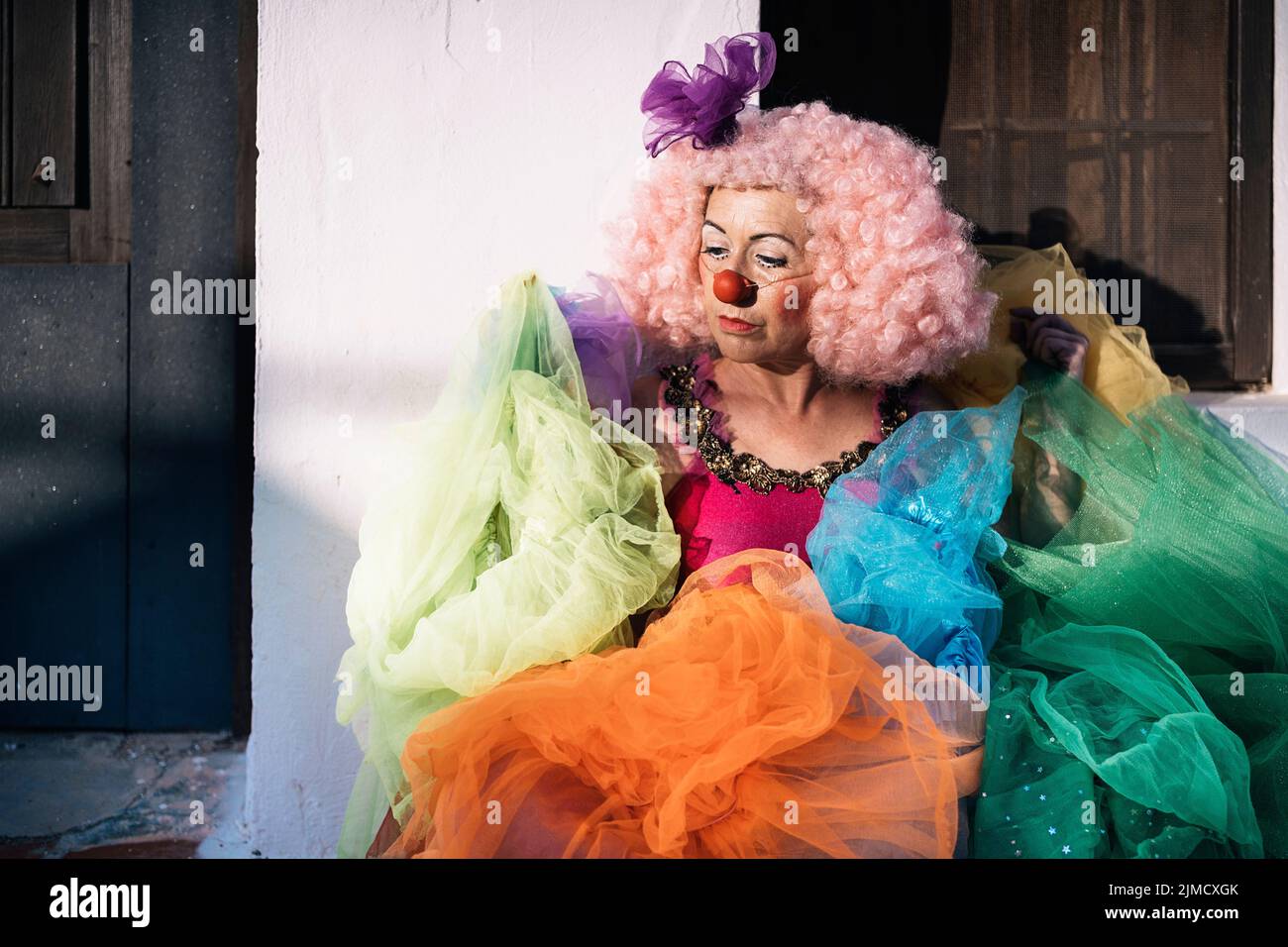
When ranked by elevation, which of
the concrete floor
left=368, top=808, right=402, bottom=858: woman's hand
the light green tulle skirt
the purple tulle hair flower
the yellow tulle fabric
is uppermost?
the purple tulle hair flower

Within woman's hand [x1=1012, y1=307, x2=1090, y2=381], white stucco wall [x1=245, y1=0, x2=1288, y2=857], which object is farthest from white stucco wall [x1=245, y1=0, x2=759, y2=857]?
woman's hand [x1=1012, y1=307, x2=1090, y2=381]

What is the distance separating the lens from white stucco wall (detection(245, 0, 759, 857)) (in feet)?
8.85

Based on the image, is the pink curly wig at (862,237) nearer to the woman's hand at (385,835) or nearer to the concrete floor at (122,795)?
the woman's hand at (385,835)

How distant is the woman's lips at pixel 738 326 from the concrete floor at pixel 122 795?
5.70 feet

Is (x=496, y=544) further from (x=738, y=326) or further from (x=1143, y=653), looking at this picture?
(x=1143, y=653)

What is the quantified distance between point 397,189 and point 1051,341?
1.54 meters

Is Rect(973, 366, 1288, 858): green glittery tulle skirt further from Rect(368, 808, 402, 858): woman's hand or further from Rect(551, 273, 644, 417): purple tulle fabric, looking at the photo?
Rect(368, 808, 402, 858): woman's hand

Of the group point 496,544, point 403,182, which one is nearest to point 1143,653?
point 496,544

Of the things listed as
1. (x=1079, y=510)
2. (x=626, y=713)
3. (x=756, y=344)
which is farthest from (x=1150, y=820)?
(x=756, y=344)

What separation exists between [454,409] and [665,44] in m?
1.10

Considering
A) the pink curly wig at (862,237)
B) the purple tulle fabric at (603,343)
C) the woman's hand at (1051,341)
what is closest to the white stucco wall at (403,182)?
the purple tulle fabric at (603,343)

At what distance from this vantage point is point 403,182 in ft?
8.91

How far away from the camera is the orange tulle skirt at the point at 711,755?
177 centimetres

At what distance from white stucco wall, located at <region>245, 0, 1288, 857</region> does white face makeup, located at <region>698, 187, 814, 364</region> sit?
1.69ft
